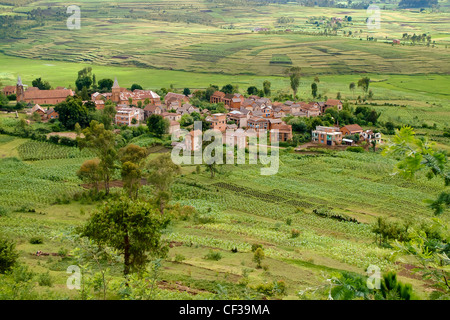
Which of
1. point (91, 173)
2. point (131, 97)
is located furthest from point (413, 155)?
point (131, 97)

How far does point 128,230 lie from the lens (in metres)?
12.3

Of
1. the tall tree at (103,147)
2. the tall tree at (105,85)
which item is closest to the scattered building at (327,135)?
the tall tree at (103,147)

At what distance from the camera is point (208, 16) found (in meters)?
115

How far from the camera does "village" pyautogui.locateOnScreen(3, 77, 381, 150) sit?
3703 cm

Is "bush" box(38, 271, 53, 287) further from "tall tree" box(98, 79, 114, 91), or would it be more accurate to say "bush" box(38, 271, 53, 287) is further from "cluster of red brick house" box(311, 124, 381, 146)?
"tall tree" box(98, 79, 114, 91)

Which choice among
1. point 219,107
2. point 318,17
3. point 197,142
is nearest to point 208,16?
point 318,17

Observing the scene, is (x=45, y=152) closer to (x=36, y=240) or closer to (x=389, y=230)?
(x=36, y=240)

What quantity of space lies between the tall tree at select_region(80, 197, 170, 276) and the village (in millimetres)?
20368

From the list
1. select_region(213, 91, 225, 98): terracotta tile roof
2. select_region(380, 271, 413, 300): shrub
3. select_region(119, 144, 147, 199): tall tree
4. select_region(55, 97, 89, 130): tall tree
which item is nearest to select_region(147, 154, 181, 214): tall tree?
select_region(119, 144, 147, 199): tall tree

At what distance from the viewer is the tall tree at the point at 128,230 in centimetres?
1230

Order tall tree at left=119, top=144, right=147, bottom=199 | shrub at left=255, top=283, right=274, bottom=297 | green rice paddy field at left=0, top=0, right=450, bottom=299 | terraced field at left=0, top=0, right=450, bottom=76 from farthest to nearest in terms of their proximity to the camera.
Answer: terraced field at left=0, top=0, right=450, bottom=76, tall tree at left=119, top=144, right=147, bottom=199, green rice paddy field at left=0, top=0, right=450, bottom=299, shrub at left=255, top=283, right=274, bottom=297
